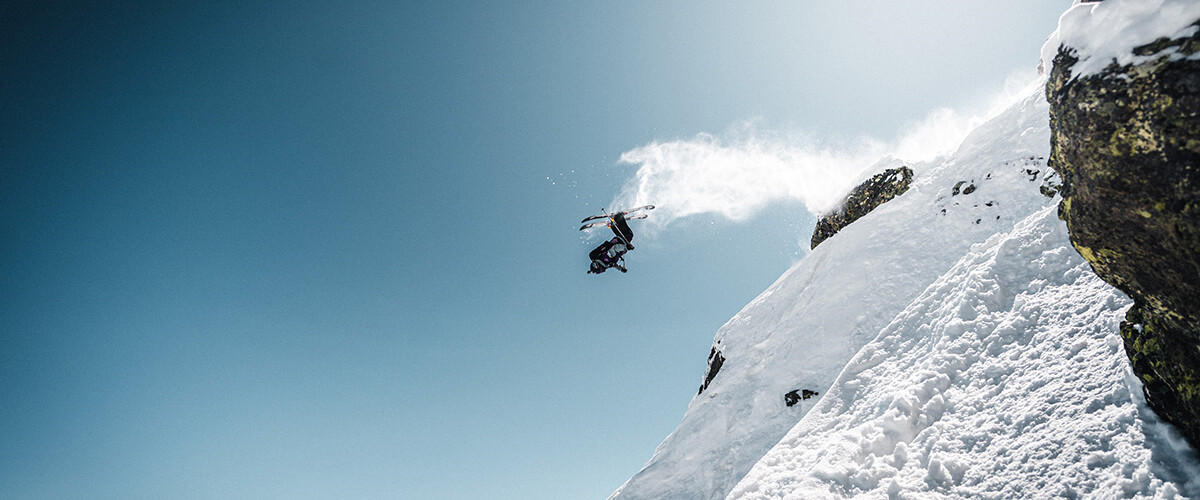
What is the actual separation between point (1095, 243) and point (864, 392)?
797 cm

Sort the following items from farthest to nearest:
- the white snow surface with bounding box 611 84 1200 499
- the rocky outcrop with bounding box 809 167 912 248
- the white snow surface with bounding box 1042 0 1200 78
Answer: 1. the rocky outcrop with bounding box 809 167 912 248
2. the white snow surface with bounding box 611 84 1200 499
3. the white snow surface with bounding box 1042 0 1200 78

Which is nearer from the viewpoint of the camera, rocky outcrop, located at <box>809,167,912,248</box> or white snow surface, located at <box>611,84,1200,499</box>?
white snow surface, located at <box>611,84,1200,499</box>

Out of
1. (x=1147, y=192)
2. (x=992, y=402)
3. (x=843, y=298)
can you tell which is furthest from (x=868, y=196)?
(x=1147, y=192)

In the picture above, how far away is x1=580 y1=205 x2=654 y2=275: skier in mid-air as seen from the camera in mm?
19672

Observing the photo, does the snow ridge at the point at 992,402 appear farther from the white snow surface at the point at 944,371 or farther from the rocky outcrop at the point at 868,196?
the rocky outcrop at the point at 868,196

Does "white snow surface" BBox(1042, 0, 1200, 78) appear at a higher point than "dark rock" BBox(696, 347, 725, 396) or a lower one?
higher

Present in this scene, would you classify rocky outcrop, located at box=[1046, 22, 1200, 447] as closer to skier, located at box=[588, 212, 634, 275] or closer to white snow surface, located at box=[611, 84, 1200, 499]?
white snow surface, located at box=[611, 84, 1200, 499]

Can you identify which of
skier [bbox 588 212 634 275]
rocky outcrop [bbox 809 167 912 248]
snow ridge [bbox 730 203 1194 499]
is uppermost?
skier [bbox 588 212 634 275]

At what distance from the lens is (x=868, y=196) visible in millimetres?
27688

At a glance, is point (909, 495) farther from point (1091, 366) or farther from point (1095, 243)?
point (1095, 243)

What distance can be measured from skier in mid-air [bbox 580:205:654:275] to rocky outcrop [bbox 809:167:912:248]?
15.8 m

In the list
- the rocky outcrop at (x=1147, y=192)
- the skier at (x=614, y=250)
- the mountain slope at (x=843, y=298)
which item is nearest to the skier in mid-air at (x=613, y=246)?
the skier at (x=614, y=250)

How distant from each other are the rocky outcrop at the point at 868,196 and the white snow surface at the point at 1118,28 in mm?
21004

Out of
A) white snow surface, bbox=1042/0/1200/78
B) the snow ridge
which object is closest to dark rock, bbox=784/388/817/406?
the snow ridge
